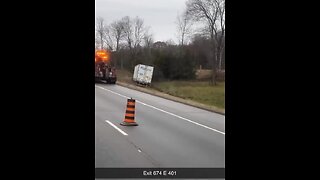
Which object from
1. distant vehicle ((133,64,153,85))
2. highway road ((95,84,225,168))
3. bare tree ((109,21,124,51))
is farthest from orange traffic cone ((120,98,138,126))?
bare tree ((109,21,124,51))

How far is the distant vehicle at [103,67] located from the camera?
6.44 metres

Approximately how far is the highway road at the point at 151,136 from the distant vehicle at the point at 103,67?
33 centimetres

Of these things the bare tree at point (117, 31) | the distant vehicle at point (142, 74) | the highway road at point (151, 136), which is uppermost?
the bare tree at point (117, 31)

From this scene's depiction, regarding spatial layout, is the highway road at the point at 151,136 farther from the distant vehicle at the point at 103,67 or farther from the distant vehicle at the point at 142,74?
the distant vehicle at the point at 142,74

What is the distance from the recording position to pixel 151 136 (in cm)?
888

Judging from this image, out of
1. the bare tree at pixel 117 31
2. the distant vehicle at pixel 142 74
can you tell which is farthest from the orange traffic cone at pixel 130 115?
the bare tree at pixel 117 31

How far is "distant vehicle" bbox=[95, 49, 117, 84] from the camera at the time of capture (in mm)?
6436

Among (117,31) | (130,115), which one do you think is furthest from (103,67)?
(130,115)

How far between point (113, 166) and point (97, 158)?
1.37ft

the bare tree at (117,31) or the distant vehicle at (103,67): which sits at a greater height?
the bare tree at (117,31)

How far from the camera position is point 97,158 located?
21.3 ft

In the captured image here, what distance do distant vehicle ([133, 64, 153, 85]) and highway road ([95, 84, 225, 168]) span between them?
0.87 m

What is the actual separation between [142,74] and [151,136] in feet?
4.50

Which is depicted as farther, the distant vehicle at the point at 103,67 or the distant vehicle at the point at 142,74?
the distant vehicle at the point at 142,74
